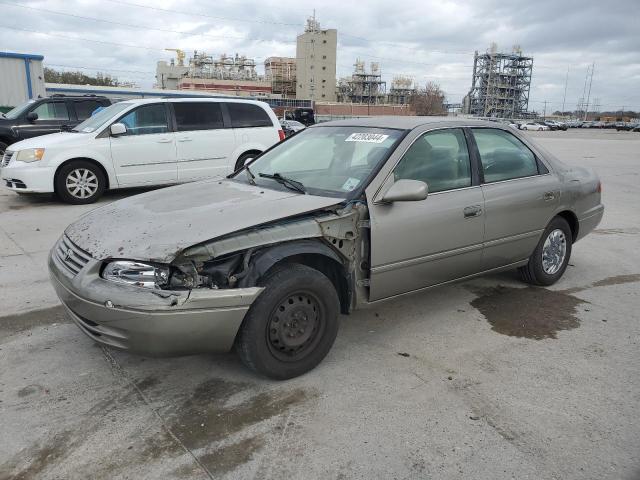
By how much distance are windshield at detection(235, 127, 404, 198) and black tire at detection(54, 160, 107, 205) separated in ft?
17.1

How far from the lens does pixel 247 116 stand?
9.97 m

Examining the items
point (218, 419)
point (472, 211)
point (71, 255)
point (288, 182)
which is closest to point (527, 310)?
point (472, 211)

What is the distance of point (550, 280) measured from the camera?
197 inches

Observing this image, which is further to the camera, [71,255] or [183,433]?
[71,255]

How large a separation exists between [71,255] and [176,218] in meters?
0.70

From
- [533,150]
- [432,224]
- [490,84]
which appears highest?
[490,84]

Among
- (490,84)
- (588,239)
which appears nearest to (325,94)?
(490,84)

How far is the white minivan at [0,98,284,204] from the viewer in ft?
27.2

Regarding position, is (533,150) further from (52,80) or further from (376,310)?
(52,80)

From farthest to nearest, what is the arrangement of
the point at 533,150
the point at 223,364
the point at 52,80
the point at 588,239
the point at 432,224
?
1. the point at 52,80
2. the point at 588,239
3. the point at 533,150
4. the point at 432,224
5. the point at 223,364

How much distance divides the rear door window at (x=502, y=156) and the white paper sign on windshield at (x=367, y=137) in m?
0.91

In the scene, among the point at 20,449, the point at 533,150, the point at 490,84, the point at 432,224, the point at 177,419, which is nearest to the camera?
the point at 20,449

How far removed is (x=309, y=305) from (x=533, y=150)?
9.47ft

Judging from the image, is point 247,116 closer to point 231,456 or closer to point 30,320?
point 30,320
